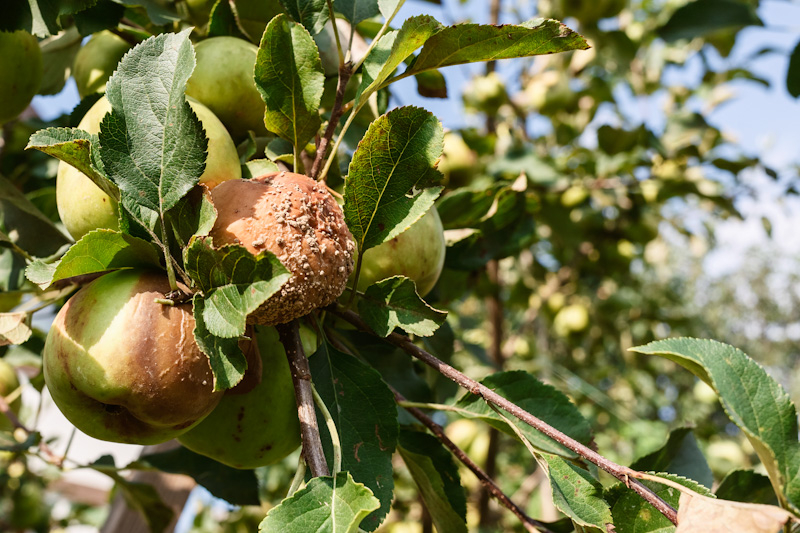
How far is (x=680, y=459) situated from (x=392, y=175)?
0.46 meters

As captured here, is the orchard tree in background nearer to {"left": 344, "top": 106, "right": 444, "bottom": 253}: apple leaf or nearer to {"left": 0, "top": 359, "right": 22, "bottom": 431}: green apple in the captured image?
{"left": 344, "top": 106, "right": 444, "bottom": 253}: apple leaf

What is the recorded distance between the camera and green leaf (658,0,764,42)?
52.3 inches

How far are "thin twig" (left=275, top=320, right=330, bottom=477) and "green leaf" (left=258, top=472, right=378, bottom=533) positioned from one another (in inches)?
0.8

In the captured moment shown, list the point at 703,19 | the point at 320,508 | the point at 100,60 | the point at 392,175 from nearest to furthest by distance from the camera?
the point at 320,508 < the point at 392,175 < the point at 100,60 < the point at 703,19

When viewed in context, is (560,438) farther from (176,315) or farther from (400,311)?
(176,315)

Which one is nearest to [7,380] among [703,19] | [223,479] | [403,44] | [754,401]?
[223,479]

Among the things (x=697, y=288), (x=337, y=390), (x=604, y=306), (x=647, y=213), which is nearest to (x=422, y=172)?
(x=337, y=390)

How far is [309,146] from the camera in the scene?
0.62 m

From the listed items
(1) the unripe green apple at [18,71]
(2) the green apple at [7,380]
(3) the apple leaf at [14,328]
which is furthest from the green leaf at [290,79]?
(2) the green apple at [7,380]

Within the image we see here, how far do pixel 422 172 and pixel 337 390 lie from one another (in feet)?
0.69

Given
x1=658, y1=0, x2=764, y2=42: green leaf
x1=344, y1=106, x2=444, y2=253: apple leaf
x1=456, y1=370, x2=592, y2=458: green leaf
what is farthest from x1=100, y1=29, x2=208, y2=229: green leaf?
x1=658, y1=0, x2=764, y2=42: green leaf

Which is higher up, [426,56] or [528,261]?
[426,56]

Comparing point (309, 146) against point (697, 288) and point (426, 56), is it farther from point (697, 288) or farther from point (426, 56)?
point (697, 288)

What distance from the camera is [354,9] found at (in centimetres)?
62
